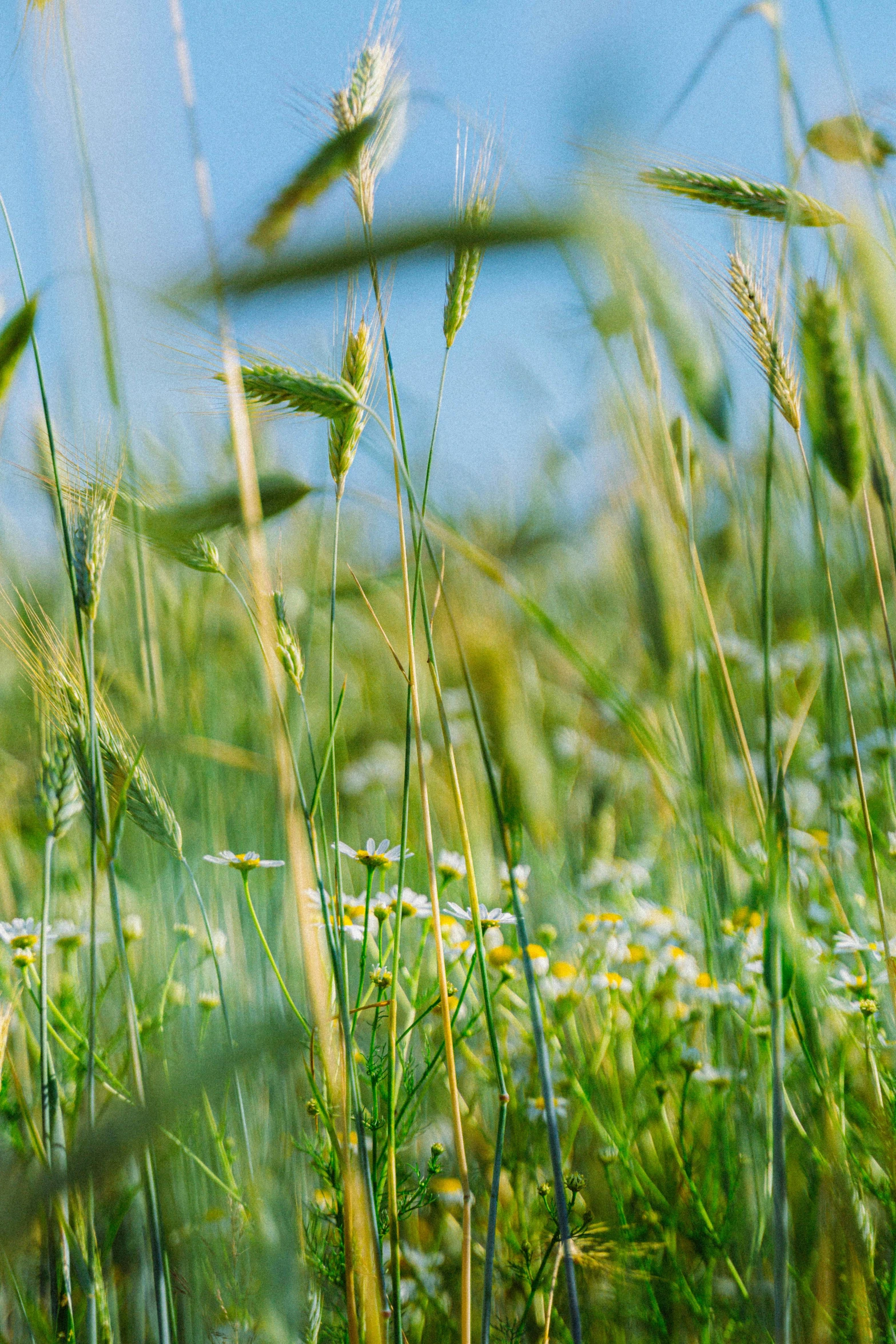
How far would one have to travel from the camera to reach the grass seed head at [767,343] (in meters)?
0.54

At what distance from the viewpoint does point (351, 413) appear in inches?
20.0

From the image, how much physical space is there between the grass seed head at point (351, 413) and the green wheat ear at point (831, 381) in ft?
→ 1.00

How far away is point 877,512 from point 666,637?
50 centimetres

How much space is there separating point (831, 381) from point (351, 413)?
338 millimetres

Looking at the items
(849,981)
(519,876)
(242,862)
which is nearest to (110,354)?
(242,862)

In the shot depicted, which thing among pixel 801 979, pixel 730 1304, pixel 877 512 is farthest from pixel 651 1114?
pixel 877 512

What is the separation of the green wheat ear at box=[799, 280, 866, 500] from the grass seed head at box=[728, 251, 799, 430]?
0.8 inches

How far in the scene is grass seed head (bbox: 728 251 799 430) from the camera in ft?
1.77

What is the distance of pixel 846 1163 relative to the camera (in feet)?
1.69

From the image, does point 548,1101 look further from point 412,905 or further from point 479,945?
point 412,905

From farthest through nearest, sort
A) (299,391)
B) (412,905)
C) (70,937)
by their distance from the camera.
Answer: (70,937) → (412,905) → (299,391)

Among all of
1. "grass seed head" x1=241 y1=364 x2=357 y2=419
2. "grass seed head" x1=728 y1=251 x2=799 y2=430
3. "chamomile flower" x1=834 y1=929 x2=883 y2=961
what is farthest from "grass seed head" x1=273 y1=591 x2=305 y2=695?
"chamomile flower" x1=834 y1=929 x2=883 y2=961

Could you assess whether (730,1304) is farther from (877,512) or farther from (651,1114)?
(877,512)

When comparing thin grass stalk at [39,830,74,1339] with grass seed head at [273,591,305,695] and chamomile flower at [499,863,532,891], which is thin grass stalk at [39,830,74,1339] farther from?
chamomile flower at [499,863,532,891]
